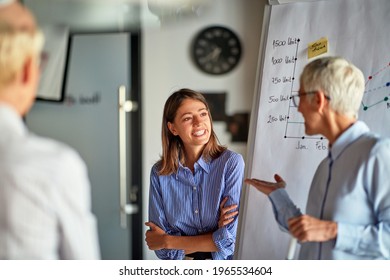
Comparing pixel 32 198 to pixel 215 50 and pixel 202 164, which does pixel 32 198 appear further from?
pixel 215 50

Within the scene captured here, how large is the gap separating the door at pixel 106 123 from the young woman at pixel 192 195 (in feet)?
0.25

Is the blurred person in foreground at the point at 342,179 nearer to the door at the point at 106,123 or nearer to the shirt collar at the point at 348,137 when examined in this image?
the shirt collar at the point at 348,137

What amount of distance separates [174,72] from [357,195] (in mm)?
607

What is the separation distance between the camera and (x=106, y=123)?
4.36 ft

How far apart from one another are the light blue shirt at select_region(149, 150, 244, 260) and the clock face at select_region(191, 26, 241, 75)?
0.84ft

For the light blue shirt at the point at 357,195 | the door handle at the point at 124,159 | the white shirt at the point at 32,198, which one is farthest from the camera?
the door handle at the point at 124,159

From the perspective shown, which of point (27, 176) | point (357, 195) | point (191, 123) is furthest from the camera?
point (191, 123)

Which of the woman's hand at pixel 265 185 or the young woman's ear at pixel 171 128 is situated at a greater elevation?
the young woman's ear at pixel 171 128

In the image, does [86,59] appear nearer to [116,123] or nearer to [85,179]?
[116,123]

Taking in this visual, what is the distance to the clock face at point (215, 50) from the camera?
1382 mm

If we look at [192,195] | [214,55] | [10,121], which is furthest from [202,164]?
[10,121]

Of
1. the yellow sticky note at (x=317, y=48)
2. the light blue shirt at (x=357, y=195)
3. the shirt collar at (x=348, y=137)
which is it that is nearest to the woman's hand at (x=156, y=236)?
the light blue shirt at (x=357, y=195)
